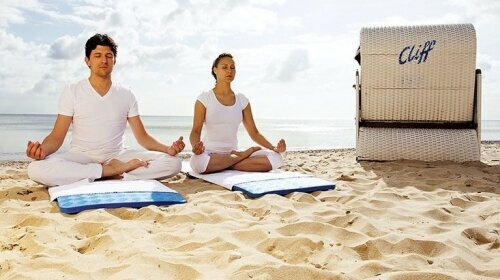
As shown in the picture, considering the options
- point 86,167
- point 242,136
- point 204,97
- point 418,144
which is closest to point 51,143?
point 86,167

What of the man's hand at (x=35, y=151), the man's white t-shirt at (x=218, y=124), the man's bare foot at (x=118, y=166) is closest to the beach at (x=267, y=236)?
the man's hand at (x=35, y=151)

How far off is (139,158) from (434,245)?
122 inches

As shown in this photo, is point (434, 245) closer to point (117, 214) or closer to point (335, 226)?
point (335, 226)

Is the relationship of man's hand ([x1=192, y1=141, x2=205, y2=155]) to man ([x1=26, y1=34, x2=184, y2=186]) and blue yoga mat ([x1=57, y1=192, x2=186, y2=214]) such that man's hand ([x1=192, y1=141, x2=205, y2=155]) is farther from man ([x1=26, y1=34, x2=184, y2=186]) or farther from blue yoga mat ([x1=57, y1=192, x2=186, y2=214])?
blue yoga mat ([x1=57, y1=192, x2=186, y2=214])

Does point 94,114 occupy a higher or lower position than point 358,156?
higher

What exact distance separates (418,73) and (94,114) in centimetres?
432

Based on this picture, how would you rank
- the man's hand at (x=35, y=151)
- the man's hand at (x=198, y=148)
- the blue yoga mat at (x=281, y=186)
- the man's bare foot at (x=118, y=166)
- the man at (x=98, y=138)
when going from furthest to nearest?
the man's hand at (x=198, y=148) < the man's bare foot at (x=118, y=166) < the man at (x=98, y=138) < the man's hand at (x=35, y=151) < the blue yoga mat at (x=281, y=186)

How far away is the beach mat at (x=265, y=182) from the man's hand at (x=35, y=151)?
1572 mm

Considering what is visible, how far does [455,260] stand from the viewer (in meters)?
2.31

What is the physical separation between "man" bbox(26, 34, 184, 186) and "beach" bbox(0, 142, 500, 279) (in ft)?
1.12

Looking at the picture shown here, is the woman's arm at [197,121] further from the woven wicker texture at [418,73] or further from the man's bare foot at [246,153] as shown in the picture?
the woven wicker texture at [418,73]

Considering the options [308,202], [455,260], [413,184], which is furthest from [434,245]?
[413,184]

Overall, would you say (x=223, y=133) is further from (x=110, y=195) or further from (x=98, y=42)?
(x=110, y=195)

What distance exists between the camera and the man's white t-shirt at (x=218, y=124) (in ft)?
17.4
